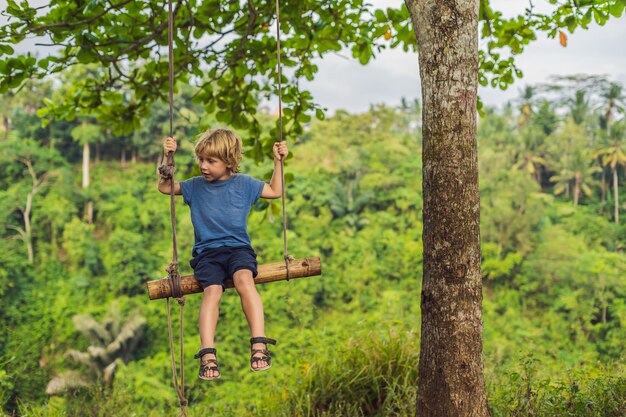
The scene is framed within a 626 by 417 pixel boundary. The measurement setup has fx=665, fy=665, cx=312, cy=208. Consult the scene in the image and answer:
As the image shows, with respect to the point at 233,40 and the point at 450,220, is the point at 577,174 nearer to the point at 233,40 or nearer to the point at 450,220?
the point at 233,40

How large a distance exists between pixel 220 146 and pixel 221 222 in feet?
1.11

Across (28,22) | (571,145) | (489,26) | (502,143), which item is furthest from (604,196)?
(28,22)

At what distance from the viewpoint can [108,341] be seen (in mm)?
25750

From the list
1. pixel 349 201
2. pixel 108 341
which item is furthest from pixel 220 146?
pixel 349 201

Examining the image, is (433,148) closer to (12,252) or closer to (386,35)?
(386,35)

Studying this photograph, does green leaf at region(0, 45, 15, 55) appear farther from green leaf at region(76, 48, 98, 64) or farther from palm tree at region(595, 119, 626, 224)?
palm tree at region(595, 119, 626, 224)

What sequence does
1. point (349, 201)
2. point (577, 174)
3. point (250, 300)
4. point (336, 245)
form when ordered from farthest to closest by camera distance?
point (577, 174) → point (349, 201) → point (336, 245) → point (250, 300)

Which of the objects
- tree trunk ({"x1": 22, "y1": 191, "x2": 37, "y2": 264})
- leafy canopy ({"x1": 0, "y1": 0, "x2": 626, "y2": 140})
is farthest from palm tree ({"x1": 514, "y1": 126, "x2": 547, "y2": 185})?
leafy canopy ({"x1": 0, "y1": 0, "x2": 626, "y2": 140})

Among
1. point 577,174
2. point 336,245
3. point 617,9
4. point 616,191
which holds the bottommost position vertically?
point 336,245

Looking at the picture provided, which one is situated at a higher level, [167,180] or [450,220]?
[167,180]

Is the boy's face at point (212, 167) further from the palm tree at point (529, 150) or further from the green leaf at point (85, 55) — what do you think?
the palm tree at point (529, 150)

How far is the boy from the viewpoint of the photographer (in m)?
2.77

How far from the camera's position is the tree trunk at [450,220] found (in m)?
2.65

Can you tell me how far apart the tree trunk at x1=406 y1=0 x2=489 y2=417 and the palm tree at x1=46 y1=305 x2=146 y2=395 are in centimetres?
2280
